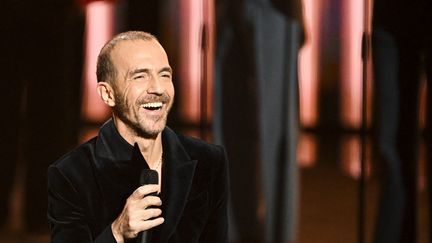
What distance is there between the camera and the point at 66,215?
171cm

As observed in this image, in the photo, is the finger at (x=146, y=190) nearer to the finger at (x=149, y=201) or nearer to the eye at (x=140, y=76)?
the finger at (x=149, y=201)

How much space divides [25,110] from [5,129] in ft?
0.46

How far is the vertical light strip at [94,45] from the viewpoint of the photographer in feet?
12.8

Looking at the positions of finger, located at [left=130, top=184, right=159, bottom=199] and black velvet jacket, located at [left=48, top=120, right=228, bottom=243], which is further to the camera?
black velvet jacket, located at [left=48, top=120, right=228, bottom=243]

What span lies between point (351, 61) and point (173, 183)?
2.16 meters

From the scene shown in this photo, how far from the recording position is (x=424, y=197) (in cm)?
381

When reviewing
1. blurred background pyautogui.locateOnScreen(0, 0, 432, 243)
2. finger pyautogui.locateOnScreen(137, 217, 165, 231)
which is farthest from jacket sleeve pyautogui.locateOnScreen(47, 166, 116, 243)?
blurred background pyautogui.locateOnScreen(0, 0, 432, 243)

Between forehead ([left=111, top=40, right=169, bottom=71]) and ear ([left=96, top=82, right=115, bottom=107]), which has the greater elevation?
forehead ([left=111, top=40, right=169, bottom=71])

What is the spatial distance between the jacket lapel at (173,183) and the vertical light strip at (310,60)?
2.12 metres

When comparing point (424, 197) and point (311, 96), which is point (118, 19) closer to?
point (311, 96)

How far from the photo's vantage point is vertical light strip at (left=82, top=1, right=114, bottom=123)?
3900 mm

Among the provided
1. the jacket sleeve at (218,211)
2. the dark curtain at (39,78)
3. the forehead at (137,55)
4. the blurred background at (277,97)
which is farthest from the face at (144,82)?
the dark curtain at (39,78)

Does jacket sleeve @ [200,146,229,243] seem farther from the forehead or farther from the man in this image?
the forehead

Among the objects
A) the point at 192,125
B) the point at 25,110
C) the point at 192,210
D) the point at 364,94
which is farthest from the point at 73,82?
the point at 192,210
